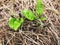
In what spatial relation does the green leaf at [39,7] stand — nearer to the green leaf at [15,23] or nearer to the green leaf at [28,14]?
the green leaf at [28,14]

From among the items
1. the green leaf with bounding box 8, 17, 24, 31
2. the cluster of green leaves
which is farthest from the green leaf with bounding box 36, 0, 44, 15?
the green leaf with bounding box 8, 17, 24, 31

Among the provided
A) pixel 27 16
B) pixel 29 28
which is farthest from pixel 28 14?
pixel 29 28

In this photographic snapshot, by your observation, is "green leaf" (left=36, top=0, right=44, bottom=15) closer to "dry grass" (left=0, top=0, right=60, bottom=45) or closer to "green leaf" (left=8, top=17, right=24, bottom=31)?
"dry grass" (left=0, top=0, right=60, bottom=45)

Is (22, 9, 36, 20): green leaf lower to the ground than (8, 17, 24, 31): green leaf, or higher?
higher

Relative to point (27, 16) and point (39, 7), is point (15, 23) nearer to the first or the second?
point (27, 16)

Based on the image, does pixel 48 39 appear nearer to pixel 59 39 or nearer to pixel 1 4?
pixel 59 39

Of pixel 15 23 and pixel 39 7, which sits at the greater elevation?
pixel 39 7
